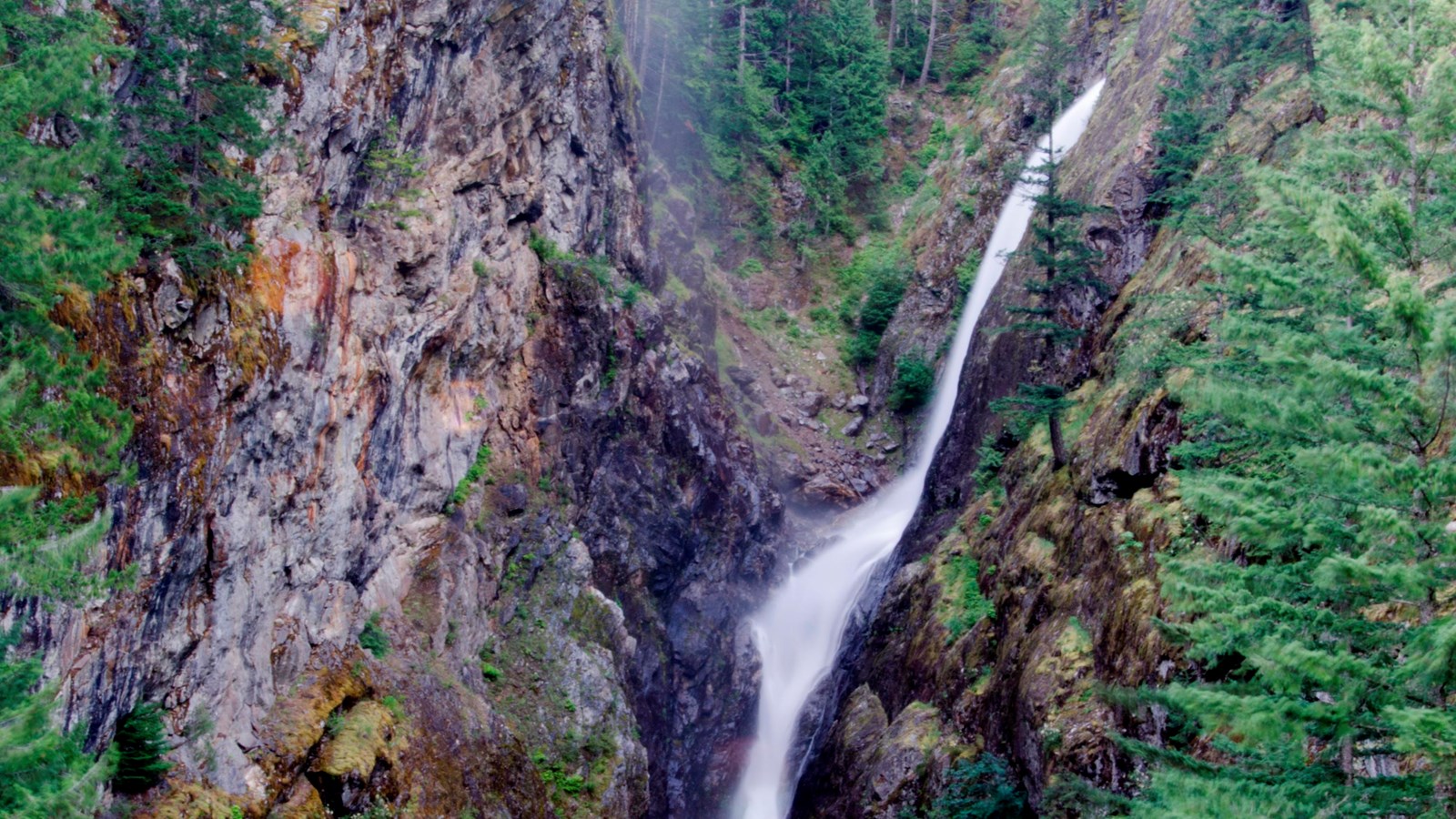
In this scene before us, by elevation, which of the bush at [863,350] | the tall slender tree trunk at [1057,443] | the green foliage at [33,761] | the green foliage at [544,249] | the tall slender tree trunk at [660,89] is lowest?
the green foliage at [33,761]

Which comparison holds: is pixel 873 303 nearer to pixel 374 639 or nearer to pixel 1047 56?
pixel 1047 56

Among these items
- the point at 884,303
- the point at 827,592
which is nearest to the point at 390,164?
the point at 827,592

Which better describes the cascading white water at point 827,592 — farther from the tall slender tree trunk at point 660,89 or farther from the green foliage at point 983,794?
the tall slender tree trunk at point 660,89

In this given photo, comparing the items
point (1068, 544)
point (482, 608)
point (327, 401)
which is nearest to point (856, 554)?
point (1068, 544)

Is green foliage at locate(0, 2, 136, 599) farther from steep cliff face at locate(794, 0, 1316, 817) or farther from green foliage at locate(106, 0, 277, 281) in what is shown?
steep cliff face at locate(794, 0, 1316, 817)

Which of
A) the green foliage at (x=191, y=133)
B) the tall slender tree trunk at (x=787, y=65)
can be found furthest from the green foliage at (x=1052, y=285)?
the tall slender tree trunk at (x=787, y=65)

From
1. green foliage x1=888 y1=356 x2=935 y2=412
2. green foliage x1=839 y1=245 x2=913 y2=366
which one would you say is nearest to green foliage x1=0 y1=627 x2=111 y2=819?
green foliage x1=888 y1=356 x2=935 y2=412
